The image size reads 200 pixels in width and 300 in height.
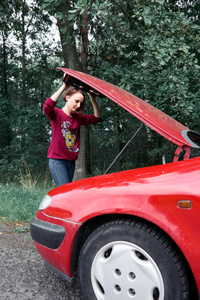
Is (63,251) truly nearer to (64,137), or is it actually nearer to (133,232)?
(133,232)

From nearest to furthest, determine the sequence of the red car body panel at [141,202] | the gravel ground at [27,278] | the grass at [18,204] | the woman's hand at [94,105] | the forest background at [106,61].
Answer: the red car body panel at [141,202]
the gravel ground at [27,278]
the woman's hand at [94,105]
the grass at [18,204]
the forest background at [106,61]

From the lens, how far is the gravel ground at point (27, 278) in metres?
2.08

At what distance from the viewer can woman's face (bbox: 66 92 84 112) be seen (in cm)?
293

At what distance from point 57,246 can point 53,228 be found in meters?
0.12

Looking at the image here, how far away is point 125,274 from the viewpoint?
1.58 metres

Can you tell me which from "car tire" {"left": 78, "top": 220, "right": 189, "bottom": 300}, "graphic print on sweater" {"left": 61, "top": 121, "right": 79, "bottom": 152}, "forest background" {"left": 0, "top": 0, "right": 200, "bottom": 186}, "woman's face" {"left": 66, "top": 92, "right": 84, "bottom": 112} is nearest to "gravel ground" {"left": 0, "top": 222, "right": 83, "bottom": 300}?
"car tire" {"left": 78, "top": 220, "right": 189, "bottom": 300}

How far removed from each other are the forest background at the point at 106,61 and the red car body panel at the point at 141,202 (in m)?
3.31

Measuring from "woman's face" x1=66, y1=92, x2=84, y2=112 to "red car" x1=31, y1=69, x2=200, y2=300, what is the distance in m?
1.02

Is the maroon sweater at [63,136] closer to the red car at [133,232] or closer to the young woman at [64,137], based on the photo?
the young woman at [64,137]

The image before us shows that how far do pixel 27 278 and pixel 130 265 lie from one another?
3.89ft

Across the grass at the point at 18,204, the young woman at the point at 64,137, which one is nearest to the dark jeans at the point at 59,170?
the young woman at the point at 64,137

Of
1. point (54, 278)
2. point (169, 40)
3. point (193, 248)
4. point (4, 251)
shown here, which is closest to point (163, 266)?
point (193, 248)

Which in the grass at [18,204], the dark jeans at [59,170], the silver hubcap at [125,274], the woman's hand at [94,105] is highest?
the woman's hand at [94,105]

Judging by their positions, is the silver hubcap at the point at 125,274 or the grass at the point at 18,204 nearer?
the silver hubcap at the point at 125,274
